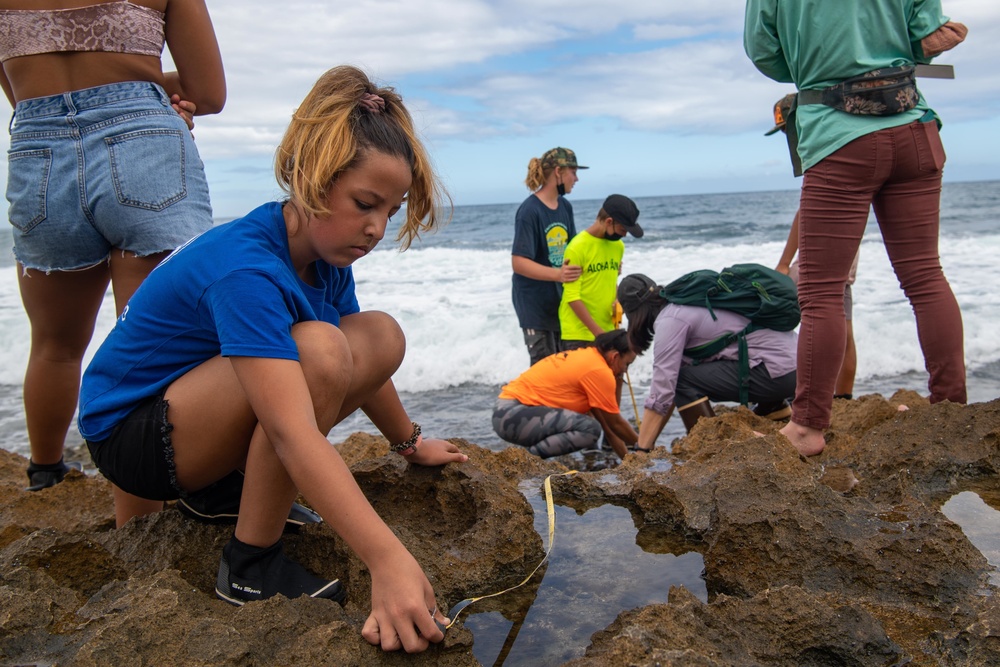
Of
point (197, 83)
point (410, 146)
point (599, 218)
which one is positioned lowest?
point (599, 218)

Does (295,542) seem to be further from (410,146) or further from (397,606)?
(410,146)

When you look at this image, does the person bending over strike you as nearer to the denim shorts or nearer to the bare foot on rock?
the bare foot on rock

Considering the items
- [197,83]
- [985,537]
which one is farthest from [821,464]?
[197,83]

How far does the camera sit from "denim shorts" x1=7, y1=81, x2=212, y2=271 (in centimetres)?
254

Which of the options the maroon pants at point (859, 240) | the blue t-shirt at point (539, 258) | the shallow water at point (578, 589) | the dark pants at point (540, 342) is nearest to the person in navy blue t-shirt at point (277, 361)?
the shallow water at point (578, 589)

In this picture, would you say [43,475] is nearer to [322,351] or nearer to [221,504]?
[221,504]

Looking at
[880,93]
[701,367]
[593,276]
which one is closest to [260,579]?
[880,93]

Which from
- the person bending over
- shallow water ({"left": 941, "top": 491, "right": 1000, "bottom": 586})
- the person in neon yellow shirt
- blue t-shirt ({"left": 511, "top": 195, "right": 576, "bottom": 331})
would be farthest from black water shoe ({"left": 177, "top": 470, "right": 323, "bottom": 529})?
blue t-shirt ({"left": 511, "top": 195, "right": 576, "bottom": 331})

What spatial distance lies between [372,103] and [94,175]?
3.27 ft

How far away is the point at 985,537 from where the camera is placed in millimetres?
2377

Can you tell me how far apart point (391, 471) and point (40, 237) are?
1305 mm

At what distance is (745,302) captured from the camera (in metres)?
4.75

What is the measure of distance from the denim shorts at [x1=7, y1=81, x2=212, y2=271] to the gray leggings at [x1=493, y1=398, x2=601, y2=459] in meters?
2.74

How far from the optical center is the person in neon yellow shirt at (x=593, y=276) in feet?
18.9
